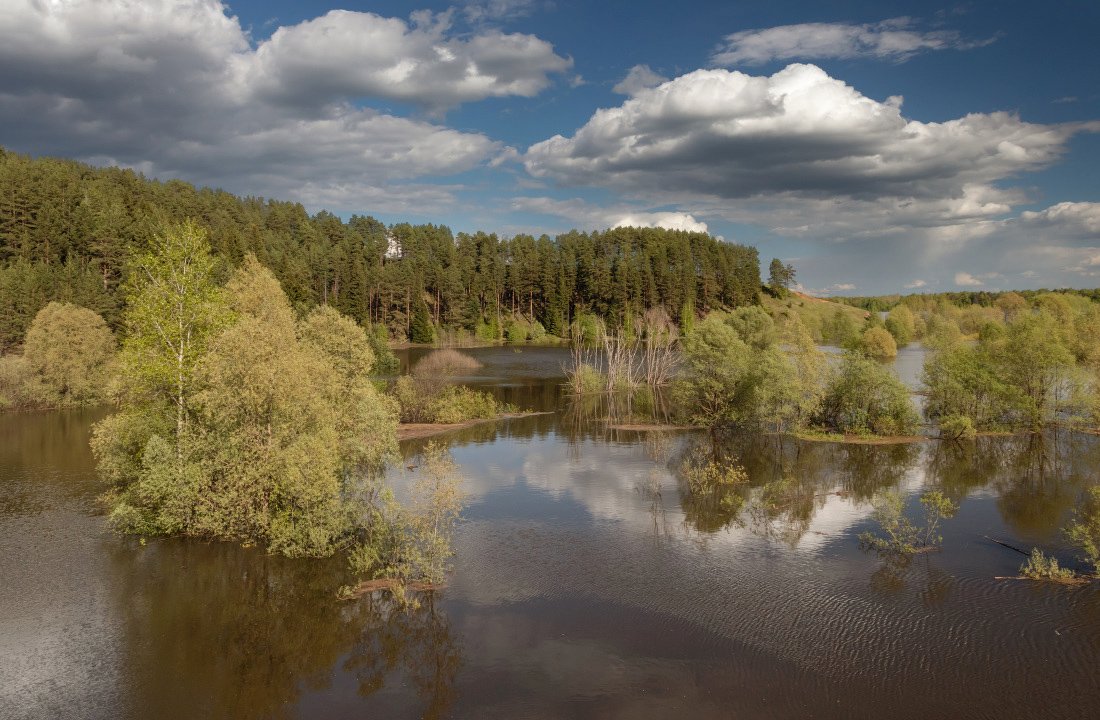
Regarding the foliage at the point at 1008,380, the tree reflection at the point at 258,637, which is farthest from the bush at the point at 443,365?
the foliage at the point at 1008,380

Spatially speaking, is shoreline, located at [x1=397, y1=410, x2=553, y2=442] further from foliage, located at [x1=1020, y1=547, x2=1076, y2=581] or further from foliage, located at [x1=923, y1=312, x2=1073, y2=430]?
foliage, located at [x1=1020, y1=547, x2=1076, y2=581]

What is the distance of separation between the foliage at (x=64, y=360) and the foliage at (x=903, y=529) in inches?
2652

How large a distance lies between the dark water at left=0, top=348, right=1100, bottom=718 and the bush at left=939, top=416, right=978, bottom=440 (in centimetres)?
1364

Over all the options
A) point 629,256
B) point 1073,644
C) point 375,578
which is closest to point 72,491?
point 375,578

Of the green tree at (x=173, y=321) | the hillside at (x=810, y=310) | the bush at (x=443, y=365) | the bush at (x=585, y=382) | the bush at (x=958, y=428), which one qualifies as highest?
the hillside at (x=810, y=310)

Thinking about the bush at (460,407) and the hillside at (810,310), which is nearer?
the bush at (460,407)

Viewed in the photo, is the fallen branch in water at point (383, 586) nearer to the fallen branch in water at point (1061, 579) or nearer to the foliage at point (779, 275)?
the fallen branch in water at point (1061, 579)

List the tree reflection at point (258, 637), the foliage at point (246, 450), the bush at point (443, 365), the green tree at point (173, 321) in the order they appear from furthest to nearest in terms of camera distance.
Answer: the bush at point (443, 365), the green tree at point (173, 321), the foliage at point (246, 450), the tree reflection at point (258, 637)

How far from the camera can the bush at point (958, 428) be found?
49125 mm

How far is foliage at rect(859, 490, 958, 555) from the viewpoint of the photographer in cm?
2802

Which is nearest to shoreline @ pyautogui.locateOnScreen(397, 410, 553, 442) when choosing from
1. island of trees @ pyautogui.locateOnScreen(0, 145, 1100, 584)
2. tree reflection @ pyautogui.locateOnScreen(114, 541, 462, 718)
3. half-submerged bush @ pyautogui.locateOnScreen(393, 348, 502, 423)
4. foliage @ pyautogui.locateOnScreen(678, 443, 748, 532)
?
half-submerged bush @ pyautogui.locateOnScreen(393, 348, 502, 423)

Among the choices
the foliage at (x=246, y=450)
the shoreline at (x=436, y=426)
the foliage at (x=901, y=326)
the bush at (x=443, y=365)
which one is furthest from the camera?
the foliage at (x=901, y=326)

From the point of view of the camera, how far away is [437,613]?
22.5 metres

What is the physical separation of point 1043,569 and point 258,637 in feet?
93.2
